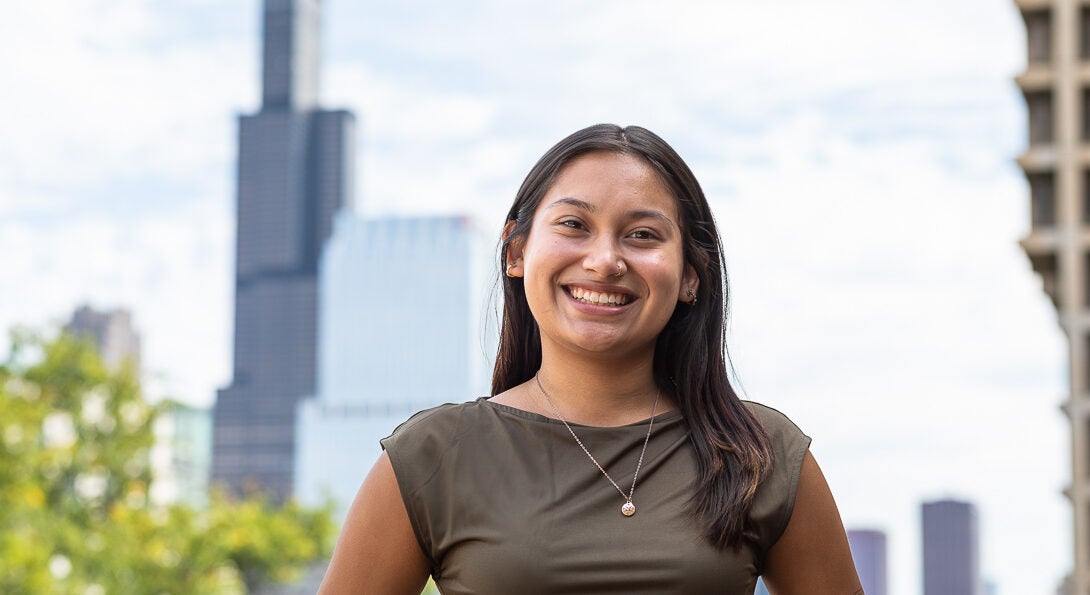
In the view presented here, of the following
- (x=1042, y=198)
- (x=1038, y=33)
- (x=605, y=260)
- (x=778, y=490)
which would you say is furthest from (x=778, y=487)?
(x=1038, y=33)

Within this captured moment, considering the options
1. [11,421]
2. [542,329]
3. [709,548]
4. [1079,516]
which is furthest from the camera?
[11,421]

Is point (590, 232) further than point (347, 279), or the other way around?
point (347, 279)

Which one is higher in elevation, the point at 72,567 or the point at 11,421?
the point at 11,421

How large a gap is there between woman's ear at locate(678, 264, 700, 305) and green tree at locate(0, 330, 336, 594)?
19.2 meters

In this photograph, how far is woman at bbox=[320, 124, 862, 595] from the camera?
1666 mm

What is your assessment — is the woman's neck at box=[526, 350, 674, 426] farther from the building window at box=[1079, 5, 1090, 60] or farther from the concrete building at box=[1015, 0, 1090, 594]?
the building window at box=[1079, 5, 1090, 60]

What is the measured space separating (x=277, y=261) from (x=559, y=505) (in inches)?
6085

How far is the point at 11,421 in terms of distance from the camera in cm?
1984

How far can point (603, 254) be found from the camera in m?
1.71

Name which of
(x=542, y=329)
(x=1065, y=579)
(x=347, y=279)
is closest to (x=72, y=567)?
(x=1065, y=579)

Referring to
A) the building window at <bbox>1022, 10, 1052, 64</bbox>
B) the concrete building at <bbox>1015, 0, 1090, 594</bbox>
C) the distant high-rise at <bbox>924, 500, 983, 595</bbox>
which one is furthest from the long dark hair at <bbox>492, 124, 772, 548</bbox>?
the distant high-rise at <bbox>924, 500, 983, 595</bbox>

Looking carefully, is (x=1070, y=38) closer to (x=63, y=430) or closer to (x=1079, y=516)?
(x=1079, y=516)

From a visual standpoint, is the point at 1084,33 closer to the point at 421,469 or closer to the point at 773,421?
the point at 773,421

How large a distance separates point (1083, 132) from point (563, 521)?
9683mm
